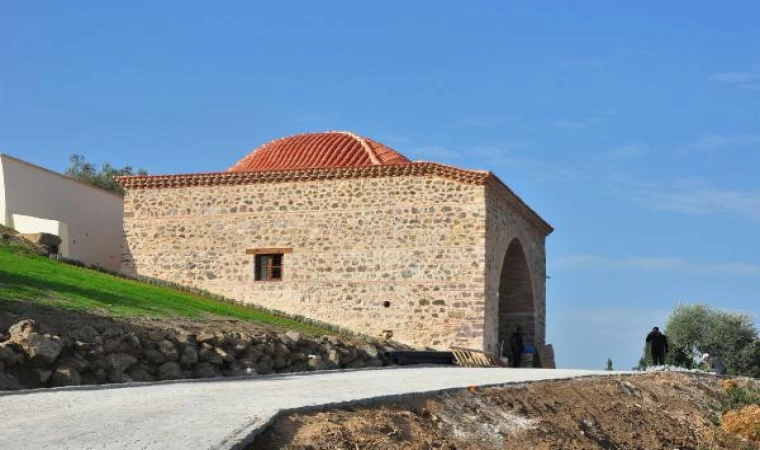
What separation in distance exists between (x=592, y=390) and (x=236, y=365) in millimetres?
5058

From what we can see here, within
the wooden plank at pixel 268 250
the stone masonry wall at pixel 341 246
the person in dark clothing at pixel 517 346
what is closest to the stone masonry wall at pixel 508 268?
the stone masonry wall at pixel 341 246

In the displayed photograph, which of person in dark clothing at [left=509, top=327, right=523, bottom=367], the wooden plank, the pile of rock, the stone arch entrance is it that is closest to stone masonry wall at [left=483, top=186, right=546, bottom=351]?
the stone arch entrance

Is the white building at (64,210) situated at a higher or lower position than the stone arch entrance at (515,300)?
higher

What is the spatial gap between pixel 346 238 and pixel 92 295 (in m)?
8.11

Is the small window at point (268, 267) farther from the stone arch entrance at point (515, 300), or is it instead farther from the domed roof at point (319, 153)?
the stone arch entrance at point (515, 300)

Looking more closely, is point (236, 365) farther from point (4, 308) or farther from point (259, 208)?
point (259, 208)

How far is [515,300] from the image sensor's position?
87.2 feet

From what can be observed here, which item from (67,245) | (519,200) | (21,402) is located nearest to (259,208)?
(67,245)

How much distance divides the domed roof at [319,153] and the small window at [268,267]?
2.39 meters

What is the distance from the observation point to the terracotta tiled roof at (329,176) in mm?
21719

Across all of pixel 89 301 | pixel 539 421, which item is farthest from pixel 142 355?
pixel 539 421

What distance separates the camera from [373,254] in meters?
22.2

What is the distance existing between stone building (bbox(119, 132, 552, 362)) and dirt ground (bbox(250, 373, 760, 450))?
17.9 feet

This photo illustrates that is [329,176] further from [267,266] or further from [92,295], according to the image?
[92,295]
